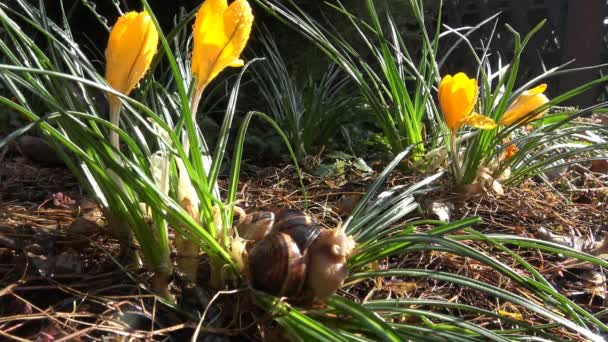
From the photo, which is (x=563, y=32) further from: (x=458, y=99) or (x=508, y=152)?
(x=458, y=99)

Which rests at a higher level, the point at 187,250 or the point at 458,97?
the point at 458,97

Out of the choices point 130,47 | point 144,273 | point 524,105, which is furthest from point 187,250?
point 524,105

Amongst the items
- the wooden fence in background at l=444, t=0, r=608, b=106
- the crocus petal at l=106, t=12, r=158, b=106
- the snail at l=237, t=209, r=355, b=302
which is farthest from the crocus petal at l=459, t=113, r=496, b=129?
the wooden fence in background at l=444, t=0, r=608, b=106


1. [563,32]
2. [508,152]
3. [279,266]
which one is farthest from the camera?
[563,32]

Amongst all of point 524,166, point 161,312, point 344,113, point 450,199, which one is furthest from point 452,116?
point 344,113

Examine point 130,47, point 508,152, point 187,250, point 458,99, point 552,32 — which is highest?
point 130,47

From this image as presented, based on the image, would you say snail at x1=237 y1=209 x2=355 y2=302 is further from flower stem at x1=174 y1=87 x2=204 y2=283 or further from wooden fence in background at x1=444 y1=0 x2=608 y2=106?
wooden fence in background at x1=444 y1=0 x2=608 y2=106
